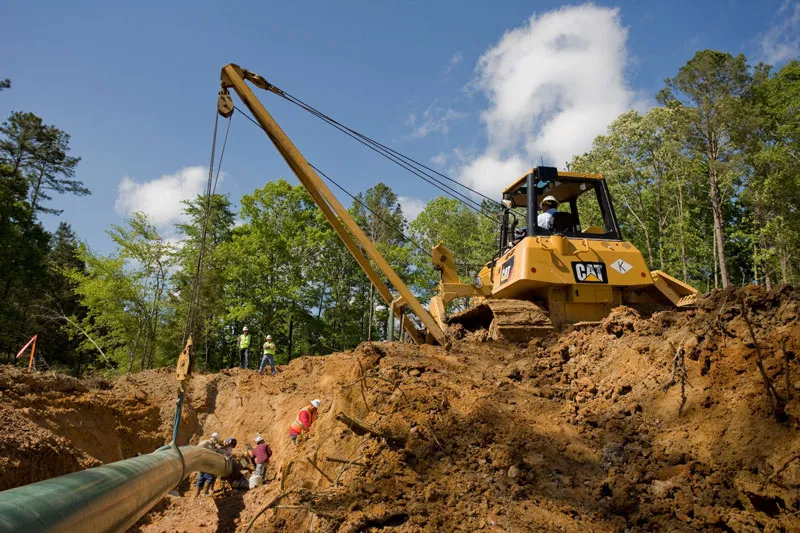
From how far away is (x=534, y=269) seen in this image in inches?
285

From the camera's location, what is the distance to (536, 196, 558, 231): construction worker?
26.2 ft

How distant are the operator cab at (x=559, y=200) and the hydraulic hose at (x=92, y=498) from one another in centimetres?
614

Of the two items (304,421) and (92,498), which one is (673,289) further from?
(92,498)

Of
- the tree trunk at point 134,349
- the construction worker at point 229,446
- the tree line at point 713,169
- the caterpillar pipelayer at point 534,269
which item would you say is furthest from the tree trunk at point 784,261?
the tree trunk at point 134,349

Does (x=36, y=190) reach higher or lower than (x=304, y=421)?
higher

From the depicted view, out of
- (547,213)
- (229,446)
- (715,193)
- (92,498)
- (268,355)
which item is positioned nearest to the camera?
(92,498)

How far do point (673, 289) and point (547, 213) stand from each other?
2493 millimetres

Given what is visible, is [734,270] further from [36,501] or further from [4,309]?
[4,309]

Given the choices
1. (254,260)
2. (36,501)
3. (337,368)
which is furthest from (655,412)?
(254,260)

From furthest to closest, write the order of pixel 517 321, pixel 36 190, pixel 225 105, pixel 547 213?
pixel 36 190 → pixel 225 105 → pixel 547 213 → pixel 517 321

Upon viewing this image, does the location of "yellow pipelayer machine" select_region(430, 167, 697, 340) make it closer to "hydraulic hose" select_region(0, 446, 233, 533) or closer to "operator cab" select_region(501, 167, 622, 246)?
"operator cab" select_region(501, 167, 622, 246)

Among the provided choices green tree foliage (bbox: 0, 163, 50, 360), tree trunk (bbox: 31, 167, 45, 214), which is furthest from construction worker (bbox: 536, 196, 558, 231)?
tree trunk (bbox: 31, 167, 45, 214)

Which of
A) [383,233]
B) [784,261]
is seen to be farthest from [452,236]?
[784,261]

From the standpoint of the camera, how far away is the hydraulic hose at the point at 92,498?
7.66ft
